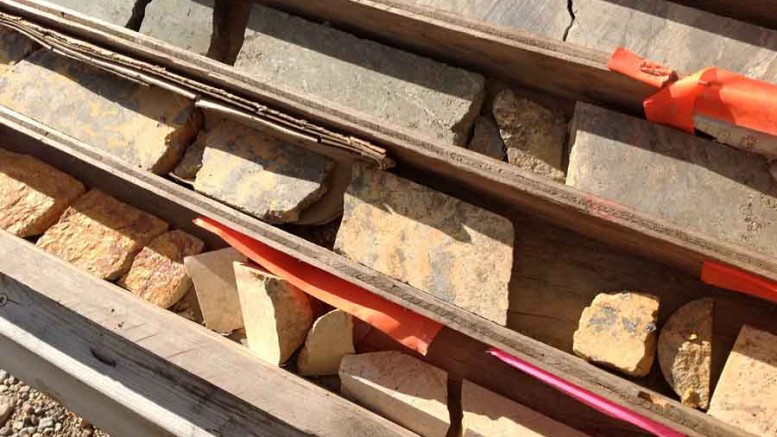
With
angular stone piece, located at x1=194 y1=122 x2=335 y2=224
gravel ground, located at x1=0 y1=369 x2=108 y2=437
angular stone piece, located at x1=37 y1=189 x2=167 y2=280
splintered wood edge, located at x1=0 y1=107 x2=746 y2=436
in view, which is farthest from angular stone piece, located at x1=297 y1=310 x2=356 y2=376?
gravel ground, located at x1=0 y1=369 x2=108 y2=437

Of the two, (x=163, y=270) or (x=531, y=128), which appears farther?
(x=163, y=270)

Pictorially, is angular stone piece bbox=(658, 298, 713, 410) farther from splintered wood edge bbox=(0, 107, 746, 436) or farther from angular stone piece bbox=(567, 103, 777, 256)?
angular stone piece bbox=(567, 103, 777, 256)

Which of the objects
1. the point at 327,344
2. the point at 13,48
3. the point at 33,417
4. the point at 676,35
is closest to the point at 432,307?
the point at 327,344

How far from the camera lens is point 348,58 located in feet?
7.53

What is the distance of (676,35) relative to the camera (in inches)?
77.1

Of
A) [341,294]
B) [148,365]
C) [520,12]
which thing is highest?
[520,12]

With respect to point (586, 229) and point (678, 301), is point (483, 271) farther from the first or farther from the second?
Result: point (678, 301)

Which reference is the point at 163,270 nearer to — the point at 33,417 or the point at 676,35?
the point at 33,417

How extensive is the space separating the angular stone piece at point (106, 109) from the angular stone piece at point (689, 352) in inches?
70.5

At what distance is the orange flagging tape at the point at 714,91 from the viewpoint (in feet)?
5.81

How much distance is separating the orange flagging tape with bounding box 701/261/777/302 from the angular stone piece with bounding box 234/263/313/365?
50.4 inches

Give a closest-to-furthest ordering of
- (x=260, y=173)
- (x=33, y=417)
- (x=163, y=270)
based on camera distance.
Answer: (x=260, y=173) < (x=163, y=270) < (x=33, y=417)

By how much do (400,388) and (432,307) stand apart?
39 centimetres

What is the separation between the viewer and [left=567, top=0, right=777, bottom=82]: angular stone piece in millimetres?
1886
